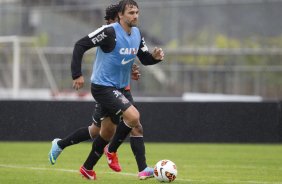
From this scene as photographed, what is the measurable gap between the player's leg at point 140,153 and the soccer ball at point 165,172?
245mm

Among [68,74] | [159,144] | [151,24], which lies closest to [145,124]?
[159,144]

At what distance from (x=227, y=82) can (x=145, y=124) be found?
10.2 meters

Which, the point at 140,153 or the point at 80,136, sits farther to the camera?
the point at 80,136

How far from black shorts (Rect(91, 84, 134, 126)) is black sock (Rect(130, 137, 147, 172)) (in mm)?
342

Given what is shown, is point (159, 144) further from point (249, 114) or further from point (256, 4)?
point (256, 4)

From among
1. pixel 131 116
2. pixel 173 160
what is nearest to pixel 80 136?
pixel 131 116

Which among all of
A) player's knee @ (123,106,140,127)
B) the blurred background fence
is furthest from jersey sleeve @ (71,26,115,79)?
the blurred background fence

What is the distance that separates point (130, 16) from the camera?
390 inches

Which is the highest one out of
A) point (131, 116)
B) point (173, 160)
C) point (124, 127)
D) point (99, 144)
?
point (131, 116)

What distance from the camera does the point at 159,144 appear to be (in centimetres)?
1898

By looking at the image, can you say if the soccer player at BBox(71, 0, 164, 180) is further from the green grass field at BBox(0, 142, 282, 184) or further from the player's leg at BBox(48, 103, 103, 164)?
the green grass field at BBox(0, 142, 282, 184)

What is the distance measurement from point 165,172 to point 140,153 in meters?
0.64

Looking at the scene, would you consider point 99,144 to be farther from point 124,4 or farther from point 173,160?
point 173,160

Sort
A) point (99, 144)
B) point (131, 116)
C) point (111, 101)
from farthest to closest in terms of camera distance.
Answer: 1. point (99, 144)
2. point (111, 101)
3. point (131, 116)
